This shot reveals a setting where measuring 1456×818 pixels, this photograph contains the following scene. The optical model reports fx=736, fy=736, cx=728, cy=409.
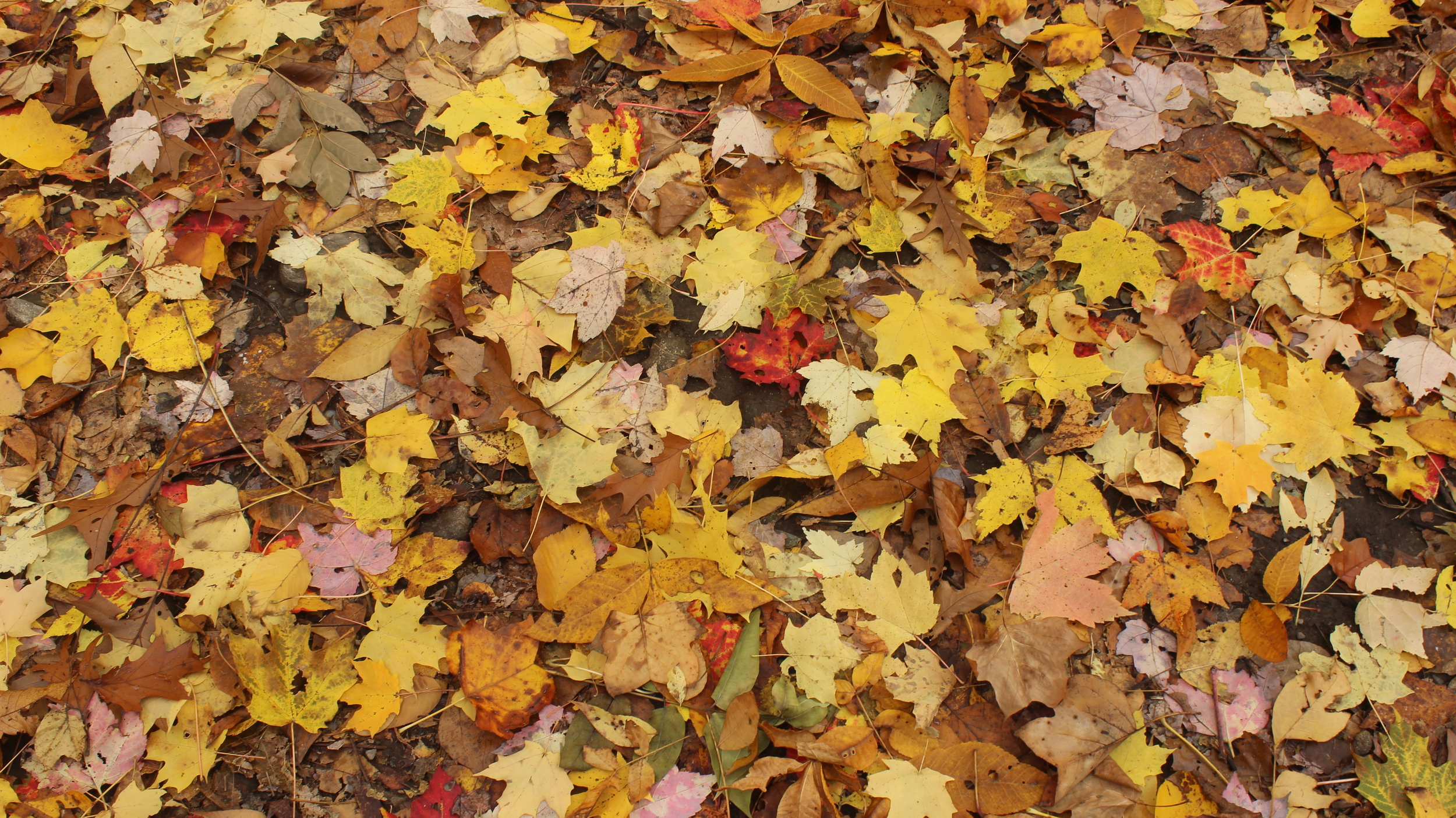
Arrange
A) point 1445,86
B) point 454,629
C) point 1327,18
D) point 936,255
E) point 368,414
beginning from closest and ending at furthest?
point 454,629 < point 368,414 < point 936,255 < point 1445,86 < point 1327,18

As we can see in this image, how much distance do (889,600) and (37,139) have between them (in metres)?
2.83

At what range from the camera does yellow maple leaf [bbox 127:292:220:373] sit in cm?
200

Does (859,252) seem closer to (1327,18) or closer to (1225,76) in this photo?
(1225,76)

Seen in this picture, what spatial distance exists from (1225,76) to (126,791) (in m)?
3.66

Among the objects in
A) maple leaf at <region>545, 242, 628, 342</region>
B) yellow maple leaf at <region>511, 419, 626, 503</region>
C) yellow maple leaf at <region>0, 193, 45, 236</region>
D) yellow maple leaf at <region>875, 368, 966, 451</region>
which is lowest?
yellow maple leaf at <region>511, 419, 626, 503</region>

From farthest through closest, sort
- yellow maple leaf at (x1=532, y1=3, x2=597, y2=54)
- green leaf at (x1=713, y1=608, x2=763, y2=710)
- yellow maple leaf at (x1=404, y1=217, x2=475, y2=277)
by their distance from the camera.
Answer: yellow maple leaf at (x1=532, y1=3, x2=597, y2=54), yellow maple leaf at (x1=404, y1=217, x2=475, y2=277), green leaf at (x1=713, y1=608, x2=763, y2=710)

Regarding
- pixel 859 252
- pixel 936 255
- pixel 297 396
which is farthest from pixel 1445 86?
pixel 297 396

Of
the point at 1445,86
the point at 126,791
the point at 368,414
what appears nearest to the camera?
the point at 126,791

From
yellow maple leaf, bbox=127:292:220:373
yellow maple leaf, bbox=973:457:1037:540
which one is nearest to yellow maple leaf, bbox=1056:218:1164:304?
yellow maple leaf, bbox=973:457:1037:540

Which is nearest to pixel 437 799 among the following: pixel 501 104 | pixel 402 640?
pixel 402 640

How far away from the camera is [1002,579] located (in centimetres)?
179

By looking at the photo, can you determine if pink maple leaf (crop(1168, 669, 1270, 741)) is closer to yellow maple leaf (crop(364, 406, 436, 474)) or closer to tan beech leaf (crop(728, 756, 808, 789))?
tan beech leaf (crop(728, 756, 808, 789))

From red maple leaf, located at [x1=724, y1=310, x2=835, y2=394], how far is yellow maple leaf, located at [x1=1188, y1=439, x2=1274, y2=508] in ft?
3.31

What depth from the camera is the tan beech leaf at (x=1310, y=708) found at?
171cm
